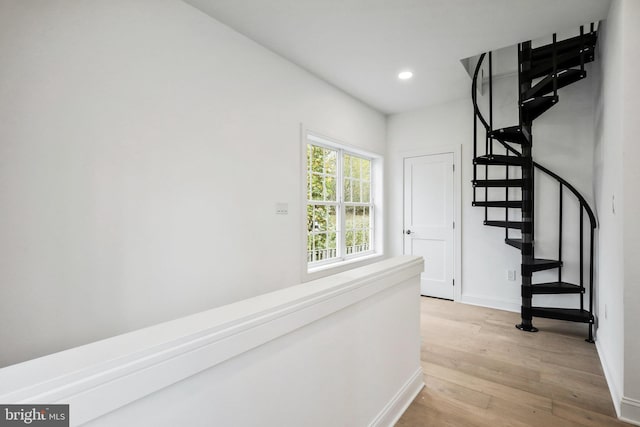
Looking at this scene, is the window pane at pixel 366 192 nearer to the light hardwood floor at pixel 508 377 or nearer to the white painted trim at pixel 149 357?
the light hardwood floor at pixel 508 377

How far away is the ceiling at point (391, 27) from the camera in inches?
85.6

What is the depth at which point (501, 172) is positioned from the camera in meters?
3.72

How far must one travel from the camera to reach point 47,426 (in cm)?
55

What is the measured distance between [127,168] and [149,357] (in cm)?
152

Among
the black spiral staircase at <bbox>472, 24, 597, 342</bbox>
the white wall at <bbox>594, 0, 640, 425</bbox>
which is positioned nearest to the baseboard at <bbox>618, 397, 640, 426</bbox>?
the white wall at <bbox>594, 0, 640, 425</bbox>

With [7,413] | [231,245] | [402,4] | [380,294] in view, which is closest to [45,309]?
[231,245]

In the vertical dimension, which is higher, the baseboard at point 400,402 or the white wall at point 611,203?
the white wall at point 611,203

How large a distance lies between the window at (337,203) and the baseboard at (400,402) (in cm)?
171

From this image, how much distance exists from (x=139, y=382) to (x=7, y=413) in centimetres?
20

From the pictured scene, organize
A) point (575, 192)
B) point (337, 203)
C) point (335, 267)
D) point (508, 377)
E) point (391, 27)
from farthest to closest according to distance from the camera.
→ point (337, 203) < point (335, 267) < point (575, 192) < point (391, 27) < point (508, 377)

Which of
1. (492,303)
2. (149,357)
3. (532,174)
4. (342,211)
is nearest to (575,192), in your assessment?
(532,174)

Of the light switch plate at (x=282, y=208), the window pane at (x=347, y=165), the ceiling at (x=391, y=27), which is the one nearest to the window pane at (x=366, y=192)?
the window pane at (x=347, y=165)

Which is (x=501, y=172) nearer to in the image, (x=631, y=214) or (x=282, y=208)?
(x=631, y=214)

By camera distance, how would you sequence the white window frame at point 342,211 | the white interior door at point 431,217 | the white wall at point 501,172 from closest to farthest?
the white window frame at point 342,211 < the white wall at point 501,172 < the white interior door at point 431,217
